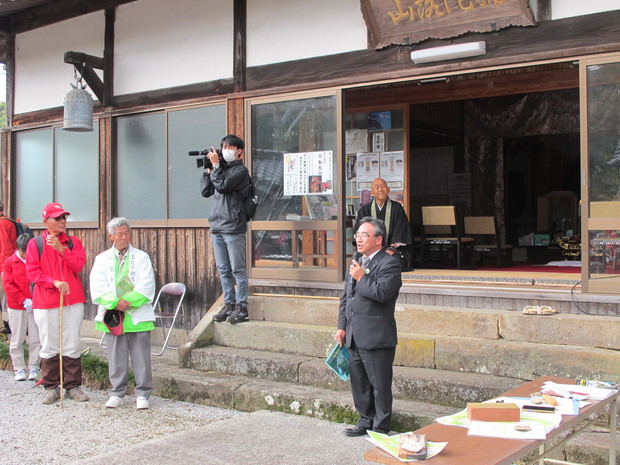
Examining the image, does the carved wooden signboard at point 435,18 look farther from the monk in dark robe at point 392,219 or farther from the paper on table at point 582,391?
the paper on table at point 582,391

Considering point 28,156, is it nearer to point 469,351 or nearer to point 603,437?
point 469,351

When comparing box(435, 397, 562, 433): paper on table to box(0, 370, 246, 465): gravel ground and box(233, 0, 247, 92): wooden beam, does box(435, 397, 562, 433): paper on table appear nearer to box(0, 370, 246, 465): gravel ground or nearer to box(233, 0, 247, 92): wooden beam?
box(0, 370, 246, 465): gravel ground

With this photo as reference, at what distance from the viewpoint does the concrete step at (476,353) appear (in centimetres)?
529

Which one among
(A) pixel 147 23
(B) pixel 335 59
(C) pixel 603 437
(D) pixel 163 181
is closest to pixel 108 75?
(A) pixel 147 23

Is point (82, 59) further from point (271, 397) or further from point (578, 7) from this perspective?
point (578, 7)

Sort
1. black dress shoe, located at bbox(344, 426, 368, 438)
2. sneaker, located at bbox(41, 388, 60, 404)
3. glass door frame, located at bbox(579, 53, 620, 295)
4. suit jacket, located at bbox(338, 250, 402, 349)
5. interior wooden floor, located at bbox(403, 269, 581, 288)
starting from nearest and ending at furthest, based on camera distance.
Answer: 1. suit jacket, located at bbox(338, 250, 402, 349)
2. black dress shoe, located at bbox(344, 426, 368, 438)
3. glass door frame, located at bbox(579, 53, 620, 295)
4. sneaker, located at bbox(41, 388, 60, 404)
5. interior wooden floor, located at bbox(403, 269, 581, 288)

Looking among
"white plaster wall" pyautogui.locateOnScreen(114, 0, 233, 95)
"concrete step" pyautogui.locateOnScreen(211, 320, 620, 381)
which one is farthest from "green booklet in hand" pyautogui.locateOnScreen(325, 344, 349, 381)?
"white plaster wall" pyautogui.locateOnScreen(114, 0, 233, 95)

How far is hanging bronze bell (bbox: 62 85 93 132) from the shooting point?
8.98 metres

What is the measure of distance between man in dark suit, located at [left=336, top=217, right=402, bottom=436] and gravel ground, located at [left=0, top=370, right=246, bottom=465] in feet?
5.33

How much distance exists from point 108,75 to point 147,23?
0.93 metres

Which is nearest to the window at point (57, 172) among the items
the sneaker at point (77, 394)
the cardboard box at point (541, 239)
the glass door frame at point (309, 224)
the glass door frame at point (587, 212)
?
the glass door frame at point (309, 224)

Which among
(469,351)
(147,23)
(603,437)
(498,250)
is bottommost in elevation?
(603,437)

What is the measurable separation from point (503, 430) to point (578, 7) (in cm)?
429

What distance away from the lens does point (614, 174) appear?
19.1ft
